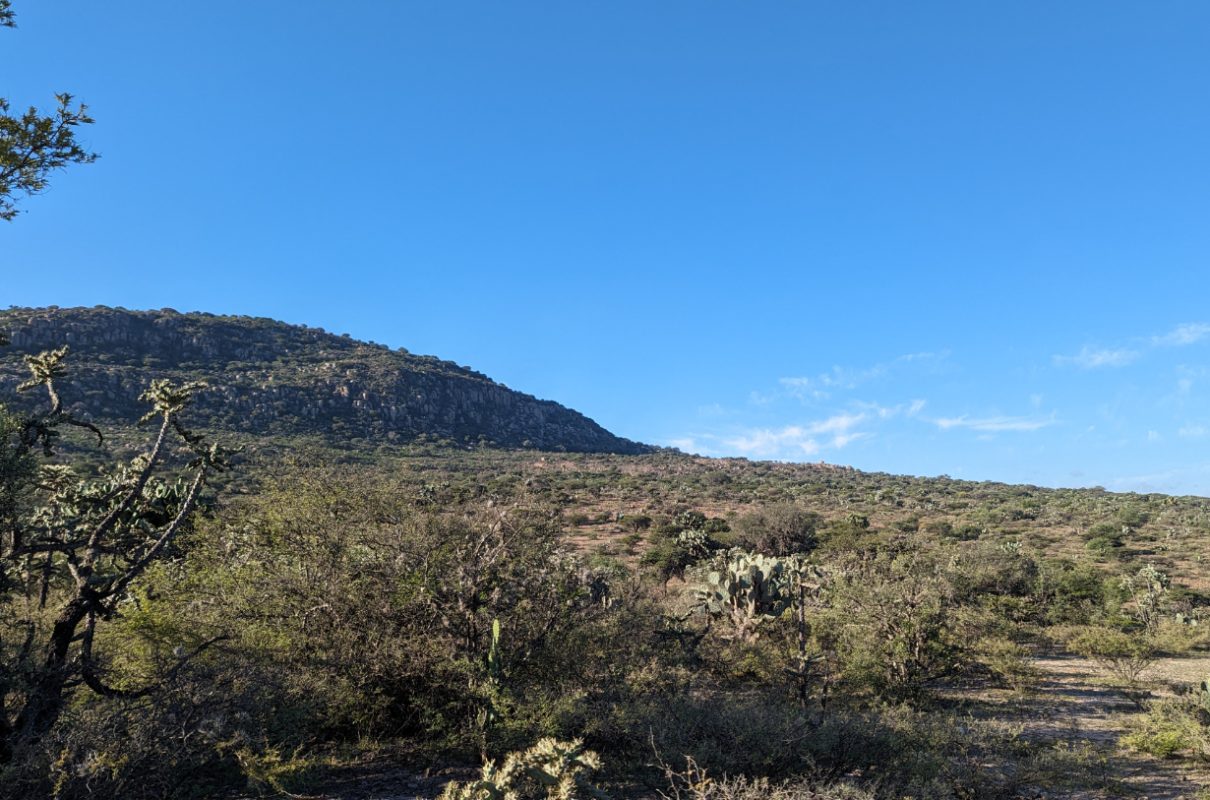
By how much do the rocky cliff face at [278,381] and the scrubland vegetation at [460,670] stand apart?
60.4 m

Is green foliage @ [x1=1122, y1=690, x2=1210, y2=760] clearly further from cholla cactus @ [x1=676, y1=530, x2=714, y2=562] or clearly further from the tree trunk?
cholla cactus @ [x1=676, y1=530, x2=714, y2=562]

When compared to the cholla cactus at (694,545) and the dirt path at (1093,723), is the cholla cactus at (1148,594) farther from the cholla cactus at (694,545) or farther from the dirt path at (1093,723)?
the cholla cactus at (694,545)

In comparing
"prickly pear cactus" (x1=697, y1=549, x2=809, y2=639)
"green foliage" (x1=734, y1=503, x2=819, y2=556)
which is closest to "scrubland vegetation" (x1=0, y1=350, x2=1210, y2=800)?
"prickly pear cactus" (x1=697, y1=549, x2=809, y2=639)

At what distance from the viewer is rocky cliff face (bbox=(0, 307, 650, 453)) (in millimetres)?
67562

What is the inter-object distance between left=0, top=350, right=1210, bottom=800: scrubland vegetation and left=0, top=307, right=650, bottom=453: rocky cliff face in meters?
60.4

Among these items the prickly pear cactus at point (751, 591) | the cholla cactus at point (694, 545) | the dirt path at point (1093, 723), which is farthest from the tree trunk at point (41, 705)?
the cholla cactus at point (694, 545)

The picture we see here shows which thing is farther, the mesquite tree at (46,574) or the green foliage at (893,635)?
the green foliage at (893,635)

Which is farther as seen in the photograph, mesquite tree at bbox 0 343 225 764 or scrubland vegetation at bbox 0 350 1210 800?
scrubland vegetation at bbox 0 350 1210 800

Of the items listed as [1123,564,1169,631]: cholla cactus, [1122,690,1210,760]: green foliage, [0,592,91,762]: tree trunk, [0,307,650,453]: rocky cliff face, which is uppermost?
[0,307,650,453]: rocky cliff face

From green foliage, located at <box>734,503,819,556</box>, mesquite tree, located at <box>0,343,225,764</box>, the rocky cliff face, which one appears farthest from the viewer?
the rocky cliff face

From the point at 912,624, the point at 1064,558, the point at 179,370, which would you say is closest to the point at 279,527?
the point at 912,624

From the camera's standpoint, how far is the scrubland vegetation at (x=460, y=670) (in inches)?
256

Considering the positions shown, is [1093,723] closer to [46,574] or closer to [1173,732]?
[1173,732]

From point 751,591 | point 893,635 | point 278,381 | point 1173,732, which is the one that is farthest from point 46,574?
point 278,381
